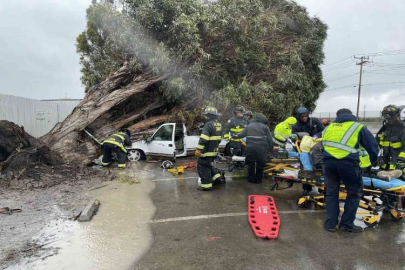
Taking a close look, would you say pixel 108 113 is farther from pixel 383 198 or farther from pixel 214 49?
pixel 383 198

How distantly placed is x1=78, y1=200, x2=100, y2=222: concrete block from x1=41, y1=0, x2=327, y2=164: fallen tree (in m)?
3.98

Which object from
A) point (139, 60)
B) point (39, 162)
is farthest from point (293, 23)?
point (39, 162)

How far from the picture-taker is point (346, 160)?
388 cm

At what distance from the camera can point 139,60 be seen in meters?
9.73

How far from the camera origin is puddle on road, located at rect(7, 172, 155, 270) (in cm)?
322

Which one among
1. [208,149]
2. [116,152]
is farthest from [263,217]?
[116,152]

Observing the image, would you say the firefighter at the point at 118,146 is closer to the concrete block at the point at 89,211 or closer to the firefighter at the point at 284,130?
the concrete block at the point at 89,211

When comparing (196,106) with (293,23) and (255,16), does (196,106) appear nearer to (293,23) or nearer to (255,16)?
(255,16)

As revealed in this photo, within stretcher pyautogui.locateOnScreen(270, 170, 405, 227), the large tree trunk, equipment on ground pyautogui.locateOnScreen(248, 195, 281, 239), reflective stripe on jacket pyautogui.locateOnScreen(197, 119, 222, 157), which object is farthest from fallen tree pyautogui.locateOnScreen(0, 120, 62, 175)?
stretcher pyautogui.locateOnScreen(270, 170, 405, 227)

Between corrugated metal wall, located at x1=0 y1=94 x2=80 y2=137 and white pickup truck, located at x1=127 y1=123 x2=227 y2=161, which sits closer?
white pickup truck, located at x1=127 y1=123 x2=227 y2=161

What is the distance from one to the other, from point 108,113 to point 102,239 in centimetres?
711

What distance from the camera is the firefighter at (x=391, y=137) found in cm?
524

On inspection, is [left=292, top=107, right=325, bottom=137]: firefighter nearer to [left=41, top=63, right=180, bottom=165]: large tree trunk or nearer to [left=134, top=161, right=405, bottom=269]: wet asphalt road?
[left=134, top=161, right=405, bottom=269]: wet asphalt road

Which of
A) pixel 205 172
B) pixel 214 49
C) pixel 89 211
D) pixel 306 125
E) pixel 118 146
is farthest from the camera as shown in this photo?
pixel 214 49
